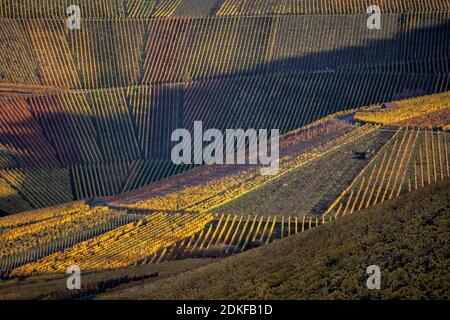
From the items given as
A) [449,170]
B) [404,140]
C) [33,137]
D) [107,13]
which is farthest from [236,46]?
[449,170]

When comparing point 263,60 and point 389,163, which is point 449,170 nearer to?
point 389,163

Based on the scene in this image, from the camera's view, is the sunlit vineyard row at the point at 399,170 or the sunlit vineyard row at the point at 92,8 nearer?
the sunlit vineyard row at the point at 399,170

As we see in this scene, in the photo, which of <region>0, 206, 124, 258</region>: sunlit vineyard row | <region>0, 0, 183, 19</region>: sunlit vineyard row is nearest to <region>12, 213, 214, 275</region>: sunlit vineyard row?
<region>0, 206, 124, 258</region>: sunlit vineyard row

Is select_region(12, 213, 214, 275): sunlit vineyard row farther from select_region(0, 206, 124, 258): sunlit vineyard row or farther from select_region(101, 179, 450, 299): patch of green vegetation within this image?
select_region(101, 179, 450, 299): patch of green vegetation

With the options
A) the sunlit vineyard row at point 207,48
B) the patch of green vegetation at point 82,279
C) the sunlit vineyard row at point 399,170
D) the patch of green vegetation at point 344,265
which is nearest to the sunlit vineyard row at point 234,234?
the patch of green vegetation at point 82,279

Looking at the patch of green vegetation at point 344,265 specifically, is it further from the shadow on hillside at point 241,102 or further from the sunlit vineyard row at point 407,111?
the shadow on hillside at point 241,102

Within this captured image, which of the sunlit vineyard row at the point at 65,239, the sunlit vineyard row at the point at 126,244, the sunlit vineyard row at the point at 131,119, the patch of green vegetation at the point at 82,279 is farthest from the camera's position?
the sunlit vineyard row at the point at 131,119

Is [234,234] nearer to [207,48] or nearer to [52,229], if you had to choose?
[52,229]
